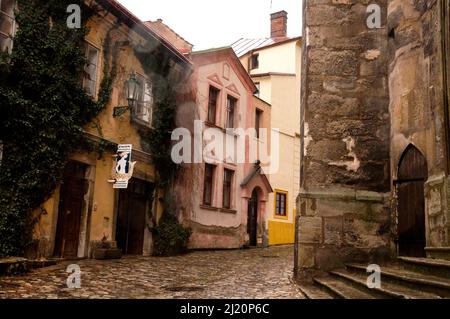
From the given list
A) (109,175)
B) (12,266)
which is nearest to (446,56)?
(12,266)

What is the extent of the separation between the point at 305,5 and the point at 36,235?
24.0ft

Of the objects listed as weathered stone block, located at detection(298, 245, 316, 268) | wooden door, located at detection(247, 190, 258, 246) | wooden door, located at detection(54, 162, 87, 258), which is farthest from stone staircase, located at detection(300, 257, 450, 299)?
wooden door, located at detection(247, 190, 258, 246)

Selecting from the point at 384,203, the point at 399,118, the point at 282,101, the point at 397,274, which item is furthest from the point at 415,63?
the point at 282,101

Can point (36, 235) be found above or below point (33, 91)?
below

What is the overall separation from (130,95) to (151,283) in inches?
260

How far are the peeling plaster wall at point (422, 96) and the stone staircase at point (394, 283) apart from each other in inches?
25.9

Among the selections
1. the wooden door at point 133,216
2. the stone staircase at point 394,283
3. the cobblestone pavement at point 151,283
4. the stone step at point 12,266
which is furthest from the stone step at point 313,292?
the wooden door at point 133,216

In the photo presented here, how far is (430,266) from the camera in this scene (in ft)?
16.8

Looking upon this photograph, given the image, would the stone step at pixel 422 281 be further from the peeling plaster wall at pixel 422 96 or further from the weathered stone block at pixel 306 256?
the weathered stone block at pixel 306 256

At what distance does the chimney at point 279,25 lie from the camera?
30297 mm

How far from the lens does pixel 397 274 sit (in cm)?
534

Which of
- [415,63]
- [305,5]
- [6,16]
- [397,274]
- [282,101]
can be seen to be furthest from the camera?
[282,101]
